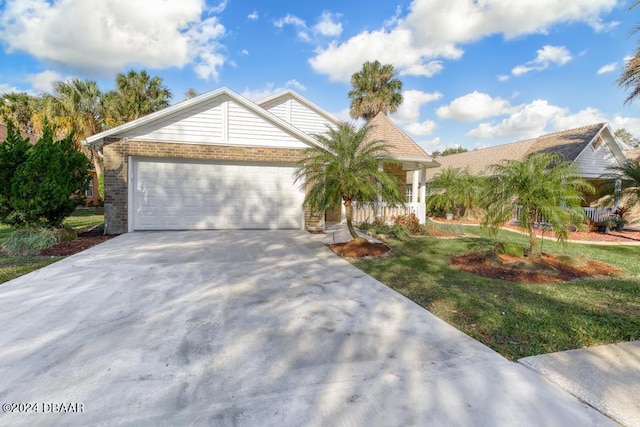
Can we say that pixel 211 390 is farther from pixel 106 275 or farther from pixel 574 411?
pixel 106 275

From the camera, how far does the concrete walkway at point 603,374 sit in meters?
2.18

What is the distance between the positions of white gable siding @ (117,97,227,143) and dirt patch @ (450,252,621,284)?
8.17m

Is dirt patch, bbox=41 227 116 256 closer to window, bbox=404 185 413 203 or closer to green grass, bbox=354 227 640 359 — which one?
green grass, bbox=354 227 640 359

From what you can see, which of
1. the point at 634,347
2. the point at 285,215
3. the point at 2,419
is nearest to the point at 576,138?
the point at 285,215

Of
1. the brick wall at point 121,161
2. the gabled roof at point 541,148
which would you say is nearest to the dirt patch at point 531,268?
the gabled roof at point 541,148

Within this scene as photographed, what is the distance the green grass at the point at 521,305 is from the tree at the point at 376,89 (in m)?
17.0

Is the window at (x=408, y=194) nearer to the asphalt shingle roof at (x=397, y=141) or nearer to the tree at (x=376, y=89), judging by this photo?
the asphalt shingle roof at (x=397, y=141)

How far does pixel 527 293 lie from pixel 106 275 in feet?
22.6

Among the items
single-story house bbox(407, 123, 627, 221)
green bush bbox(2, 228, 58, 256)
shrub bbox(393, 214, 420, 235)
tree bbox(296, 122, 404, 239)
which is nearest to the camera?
green bush bbox(2, 228, 58, 256)

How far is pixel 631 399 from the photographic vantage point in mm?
2270

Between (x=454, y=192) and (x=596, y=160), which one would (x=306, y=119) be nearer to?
(x=454, y=192)

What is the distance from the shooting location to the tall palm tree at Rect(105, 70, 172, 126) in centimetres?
1889

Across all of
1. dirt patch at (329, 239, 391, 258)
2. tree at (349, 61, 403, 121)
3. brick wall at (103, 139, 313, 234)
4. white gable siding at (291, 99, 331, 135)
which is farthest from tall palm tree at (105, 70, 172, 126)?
dirt patch at (329, 239, 391, 258)

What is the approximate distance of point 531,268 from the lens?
6.03m
